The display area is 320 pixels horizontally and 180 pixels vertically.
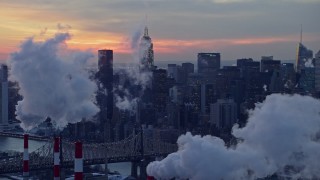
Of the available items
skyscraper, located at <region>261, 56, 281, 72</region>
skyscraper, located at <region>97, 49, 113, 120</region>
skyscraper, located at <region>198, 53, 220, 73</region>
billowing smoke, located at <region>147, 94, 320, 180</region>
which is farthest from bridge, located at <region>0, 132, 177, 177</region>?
skyscraper, located at <region>198, 53, 220, 73</region>

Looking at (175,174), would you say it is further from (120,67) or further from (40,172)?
(120,67)

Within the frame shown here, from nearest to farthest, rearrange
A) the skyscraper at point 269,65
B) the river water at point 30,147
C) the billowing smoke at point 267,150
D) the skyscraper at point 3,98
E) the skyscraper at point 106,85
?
1. the billowing smoke at point 267,150
2. the river water at point 30,147
3. the skyscraper at point 106,85
4. the skyscraper at point 3,98
5. the skyscraper at point 269,65

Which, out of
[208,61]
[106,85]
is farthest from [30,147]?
[208,61]

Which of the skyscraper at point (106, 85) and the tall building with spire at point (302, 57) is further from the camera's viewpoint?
the tall building with spire at point (302, 57)

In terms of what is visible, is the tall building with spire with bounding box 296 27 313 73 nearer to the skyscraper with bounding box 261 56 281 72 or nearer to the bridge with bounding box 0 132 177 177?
the skyscraper with bounding box 261 56 281 72

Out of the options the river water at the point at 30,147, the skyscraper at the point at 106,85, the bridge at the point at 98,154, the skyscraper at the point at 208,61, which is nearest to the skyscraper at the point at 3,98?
the river water at the point at 30,147

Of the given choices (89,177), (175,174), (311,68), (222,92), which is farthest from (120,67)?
(175,174)

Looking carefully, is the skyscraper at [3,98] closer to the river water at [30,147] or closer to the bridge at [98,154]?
the river water at [30,147]
